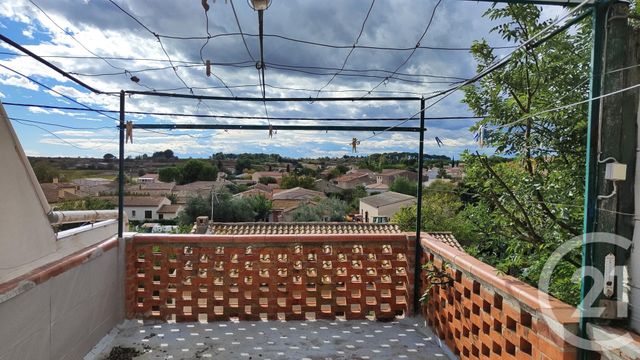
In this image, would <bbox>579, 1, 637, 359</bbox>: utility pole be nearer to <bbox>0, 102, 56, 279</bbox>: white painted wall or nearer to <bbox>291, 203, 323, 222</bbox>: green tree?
<bbox>0, 102, 56, 279</bbox>: white painted wall

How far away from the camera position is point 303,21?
3.11 m

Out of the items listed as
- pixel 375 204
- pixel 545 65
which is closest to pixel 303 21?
pixel 545 65

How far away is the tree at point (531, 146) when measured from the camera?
249cm

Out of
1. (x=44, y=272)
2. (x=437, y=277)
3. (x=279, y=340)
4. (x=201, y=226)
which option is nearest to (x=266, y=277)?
(x=279, y=340)

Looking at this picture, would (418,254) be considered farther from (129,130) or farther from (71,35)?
(71,35)

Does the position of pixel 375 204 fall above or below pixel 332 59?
below

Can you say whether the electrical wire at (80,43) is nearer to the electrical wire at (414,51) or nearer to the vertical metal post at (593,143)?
the electrical wire at (414,51)

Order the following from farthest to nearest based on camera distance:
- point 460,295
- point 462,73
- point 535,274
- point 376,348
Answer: point 462,73 → point 376,348 → point 535,274 → point 460,295

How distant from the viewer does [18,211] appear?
8.66 ft

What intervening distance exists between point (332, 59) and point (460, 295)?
8.63 ft

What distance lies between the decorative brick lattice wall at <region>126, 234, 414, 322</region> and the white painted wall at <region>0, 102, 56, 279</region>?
761mm

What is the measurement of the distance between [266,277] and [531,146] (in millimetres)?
2471

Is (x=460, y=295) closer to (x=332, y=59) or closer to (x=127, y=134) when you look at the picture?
(x=332, y=59)

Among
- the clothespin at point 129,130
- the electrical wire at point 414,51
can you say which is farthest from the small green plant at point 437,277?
the clothespin at point 129,130
